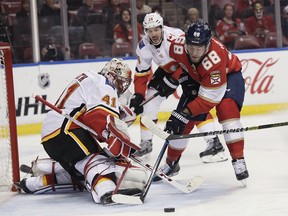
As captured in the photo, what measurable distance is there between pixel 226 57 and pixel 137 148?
731mm

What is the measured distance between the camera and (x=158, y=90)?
545cm

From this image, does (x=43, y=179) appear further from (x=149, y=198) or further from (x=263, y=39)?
(x=263, y=39)

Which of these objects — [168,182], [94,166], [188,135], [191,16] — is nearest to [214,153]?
[168,182]

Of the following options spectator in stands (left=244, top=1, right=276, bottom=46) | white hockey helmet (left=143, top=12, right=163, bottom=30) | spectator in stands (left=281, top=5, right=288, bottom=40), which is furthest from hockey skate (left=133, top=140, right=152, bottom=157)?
spectator in stands (left=281, top=5, right=288, bottom=40)

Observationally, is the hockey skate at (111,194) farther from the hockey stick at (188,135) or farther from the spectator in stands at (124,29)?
the spectator in stands at (124,29)

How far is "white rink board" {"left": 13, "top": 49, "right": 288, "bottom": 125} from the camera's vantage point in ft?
23.7

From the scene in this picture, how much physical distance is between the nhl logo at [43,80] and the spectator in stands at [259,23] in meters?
2.13

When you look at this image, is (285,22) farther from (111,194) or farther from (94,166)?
(111,194)

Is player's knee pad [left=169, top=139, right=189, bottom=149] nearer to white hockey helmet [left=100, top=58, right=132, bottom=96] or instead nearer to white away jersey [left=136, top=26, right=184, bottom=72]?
white hockey helmet [left=100, top=58, right=132, bottom=96]

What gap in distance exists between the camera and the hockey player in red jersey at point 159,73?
Answer: 527cm

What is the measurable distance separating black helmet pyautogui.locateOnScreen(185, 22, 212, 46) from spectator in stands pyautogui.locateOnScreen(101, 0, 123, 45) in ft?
12.4

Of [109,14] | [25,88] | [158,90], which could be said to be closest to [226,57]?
[158,90]

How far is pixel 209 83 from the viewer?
4215mm

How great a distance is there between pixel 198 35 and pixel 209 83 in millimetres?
260
